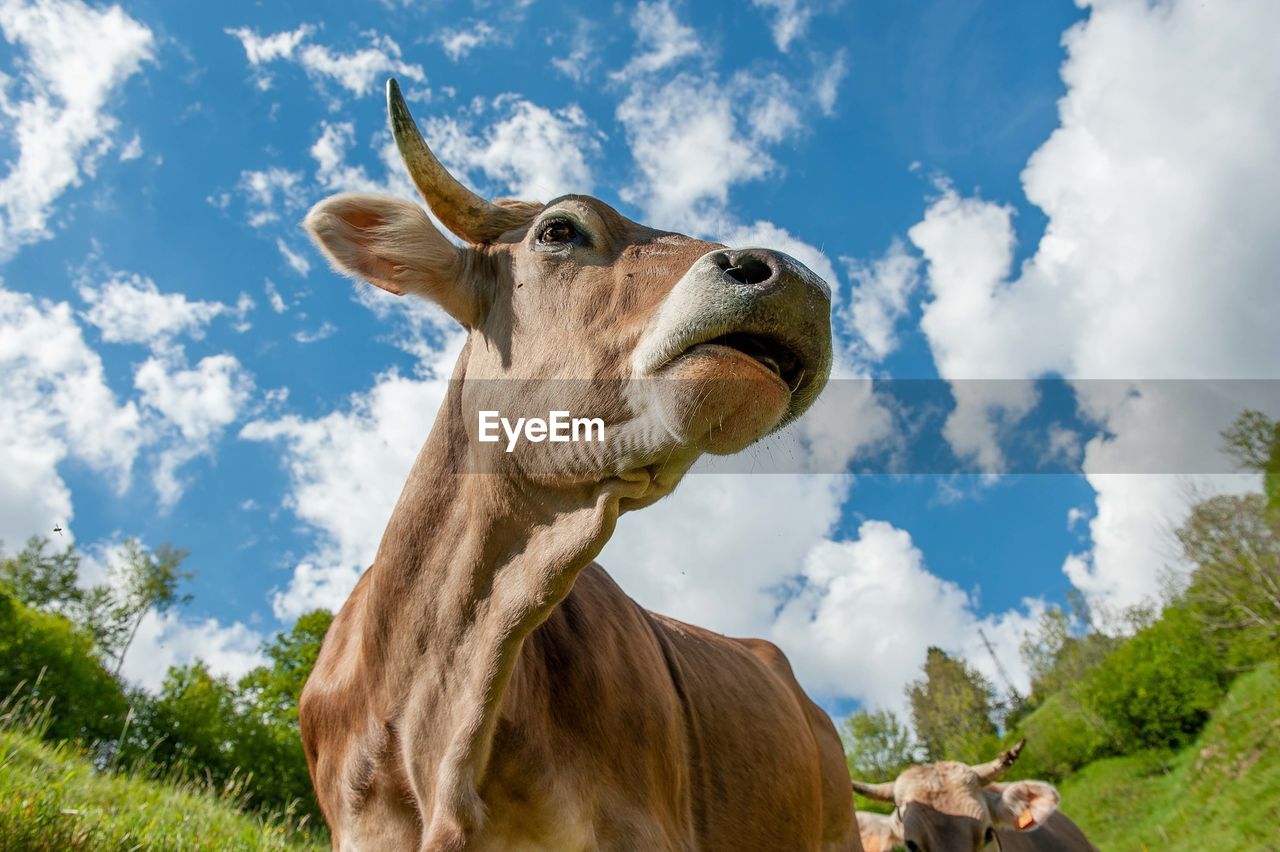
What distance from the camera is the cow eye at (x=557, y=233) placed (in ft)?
11.0

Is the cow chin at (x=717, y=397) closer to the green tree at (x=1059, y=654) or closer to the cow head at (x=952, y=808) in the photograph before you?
the cow head at (x=952, y=808)

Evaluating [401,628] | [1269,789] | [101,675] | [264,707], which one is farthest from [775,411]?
[101,675]

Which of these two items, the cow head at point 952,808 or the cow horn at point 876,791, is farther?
the cow horn at point 876,791

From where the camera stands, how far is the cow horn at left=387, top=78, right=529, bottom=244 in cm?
355

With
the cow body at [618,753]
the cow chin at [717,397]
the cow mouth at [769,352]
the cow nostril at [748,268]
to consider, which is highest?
the cow nostril at [748,268]

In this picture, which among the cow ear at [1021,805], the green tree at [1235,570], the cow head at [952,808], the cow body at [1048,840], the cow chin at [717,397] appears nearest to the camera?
the cow chin at [717,397]

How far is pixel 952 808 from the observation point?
10.4m

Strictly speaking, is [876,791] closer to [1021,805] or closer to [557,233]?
[1021,805]

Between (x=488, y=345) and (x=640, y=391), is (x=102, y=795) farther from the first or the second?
(x=640, y=391)

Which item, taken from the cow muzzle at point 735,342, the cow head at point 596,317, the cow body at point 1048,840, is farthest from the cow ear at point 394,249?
the cow body at point 1048,840

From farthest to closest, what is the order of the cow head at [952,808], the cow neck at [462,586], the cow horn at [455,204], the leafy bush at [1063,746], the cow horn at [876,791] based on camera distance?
the leafy bush at [1063,746] → the cow horn at [876,791] → the cow head at [952,808] → the cow horn at [455,204] → the cow neck at [462,586]

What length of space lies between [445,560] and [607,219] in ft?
4.91

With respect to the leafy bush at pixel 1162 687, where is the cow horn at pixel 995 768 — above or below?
below

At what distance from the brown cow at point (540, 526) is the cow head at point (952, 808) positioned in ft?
23.9
